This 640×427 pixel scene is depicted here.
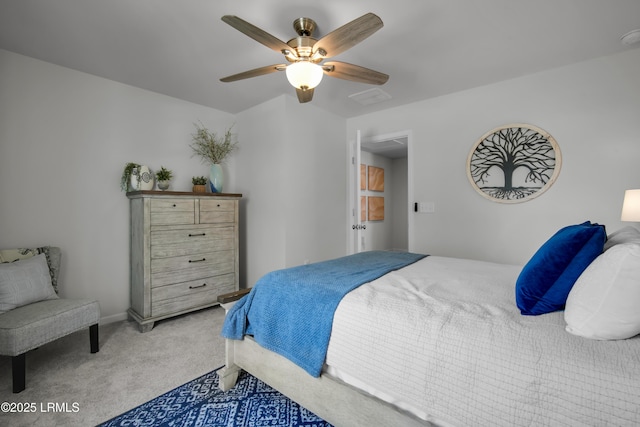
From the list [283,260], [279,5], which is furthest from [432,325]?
[283,260]

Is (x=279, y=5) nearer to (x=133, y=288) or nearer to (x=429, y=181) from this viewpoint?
(x=429, y=181)

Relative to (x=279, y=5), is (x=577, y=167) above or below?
below

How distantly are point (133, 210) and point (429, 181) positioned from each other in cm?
330

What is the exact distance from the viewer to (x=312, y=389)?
4.62 ft

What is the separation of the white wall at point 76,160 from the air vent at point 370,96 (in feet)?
7.06

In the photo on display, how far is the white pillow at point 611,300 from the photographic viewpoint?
90 cm

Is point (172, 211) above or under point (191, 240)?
above

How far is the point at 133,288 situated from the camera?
3.02m

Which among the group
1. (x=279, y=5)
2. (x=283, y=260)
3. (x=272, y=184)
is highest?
(x=279, y=5)

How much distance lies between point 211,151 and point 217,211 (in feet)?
2.64

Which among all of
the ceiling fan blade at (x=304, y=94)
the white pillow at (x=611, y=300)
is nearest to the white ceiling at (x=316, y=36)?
the ceiling fan blade at (x=304, y=94)

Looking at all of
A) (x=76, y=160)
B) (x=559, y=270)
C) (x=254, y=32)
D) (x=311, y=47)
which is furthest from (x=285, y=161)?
(x=559, y=270)

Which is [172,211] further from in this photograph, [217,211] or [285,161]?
[285,161]

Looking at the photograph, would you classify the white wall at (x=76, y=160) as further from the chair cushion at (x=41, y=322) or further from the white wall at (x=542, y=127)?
the white wall at (x=542, y=127)
